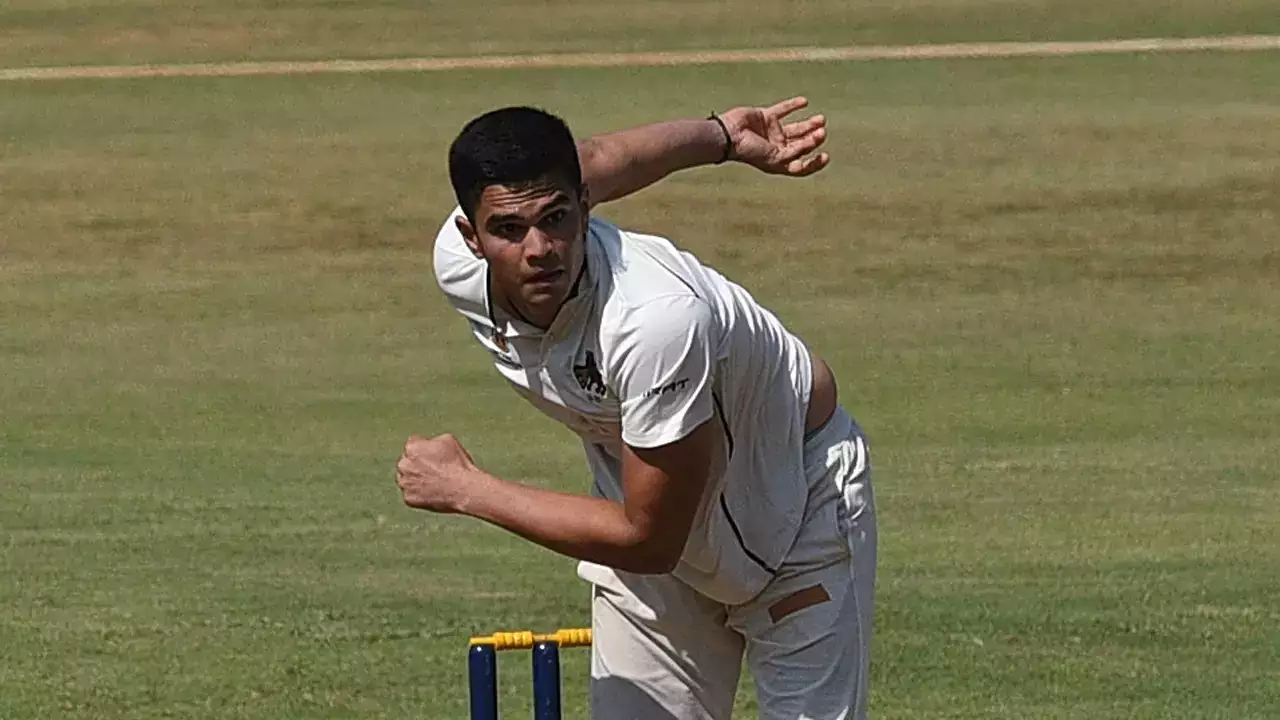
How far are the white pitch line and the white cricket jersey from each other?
727 inches

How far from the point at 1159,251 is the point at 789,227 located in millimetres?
2547

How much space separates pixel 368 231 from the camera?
1731cm

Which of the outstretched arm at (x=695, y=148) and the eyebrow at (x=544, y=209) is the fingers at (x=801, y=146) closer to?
the outstretched arm at (x=695, y=148)

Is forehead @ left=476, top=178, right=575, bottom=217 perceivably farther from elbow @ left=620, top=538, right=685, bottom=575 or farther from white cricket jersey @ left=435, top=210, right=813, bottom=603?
elbow @ left=620, top=538, right=685, bottom=575

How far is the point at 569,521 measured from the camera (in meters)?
4.46

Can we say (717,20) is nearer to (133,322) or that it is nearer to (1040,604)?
(133,322)

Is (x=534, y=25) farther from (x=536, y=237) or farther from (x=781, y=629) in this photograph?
(x=536, y=237)

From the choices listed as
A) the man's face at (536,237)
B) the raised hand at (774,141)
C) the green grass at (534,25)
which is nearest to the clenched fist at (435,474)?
the man's face at (536,237)

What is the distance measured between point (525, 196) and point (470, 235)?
27 centimetres

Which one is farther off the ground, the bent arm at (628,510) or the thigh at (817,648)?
the bent arm at (628,510)

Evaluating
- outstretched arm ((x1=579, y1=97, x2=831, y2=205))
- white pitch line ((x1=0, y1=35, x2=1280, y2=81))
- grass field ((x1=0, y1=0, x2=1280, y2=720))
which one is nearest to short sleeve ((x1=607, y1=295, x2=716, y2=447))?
outstretched arm ((x1=579, y1=97, x2=831, y2=205))

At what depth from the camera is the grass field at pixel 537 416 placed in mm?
7633

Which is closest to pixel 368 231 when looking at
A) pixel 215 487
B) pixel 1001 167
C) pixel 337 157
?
pixel 337 157

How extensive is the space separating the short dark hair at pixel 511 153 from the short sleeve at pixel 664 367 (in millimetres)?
296
